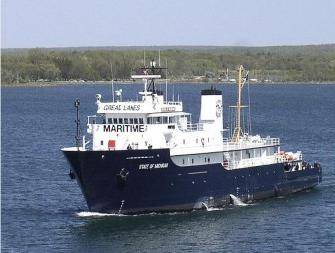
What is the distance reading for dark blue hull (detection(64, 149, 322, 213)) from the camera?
48500 mm

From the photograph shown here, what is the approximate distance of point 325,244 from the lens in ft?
148

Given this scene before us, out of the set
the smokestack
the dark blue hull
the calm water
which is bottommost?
the calm water

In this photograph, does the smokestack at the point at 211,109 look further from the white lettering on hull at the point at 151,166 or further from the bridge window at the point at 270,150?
the white lettering on hull at the point at 151,166

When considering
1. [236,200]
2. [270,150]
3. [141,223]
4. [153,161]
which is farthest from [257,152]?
[141,223]

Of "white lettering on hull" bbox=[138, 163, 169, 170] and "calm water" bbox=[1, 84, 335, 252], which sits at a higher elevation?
"white lettering on hull" bbox=[138, 163, 169, 170]

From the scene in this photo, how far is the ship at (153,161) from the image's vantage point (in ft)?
160

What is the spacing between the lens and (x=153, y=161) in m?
49.0

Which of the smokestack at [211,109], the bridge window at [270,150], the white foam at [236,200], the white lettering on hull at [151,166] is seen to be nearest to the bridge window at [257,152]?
Answer: the bridge window at [270,150]

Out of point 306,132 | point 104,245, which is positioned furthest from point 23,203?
point 306,132

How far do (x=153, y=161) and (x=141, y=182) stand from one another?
109cm

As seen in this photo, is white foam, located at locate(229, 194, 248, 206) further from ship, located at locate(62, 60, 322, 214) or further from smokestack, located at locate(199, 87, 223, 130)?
smokestack, located at locate(199, 87, 223, 130)

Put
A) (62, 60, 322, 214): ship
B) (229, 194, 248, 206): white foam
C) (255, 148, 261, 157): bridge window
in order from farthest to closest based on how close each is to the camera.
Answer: (255, 148, 261, 157): bridge window → (229, 194, 248, 206): white foam → (62, 60, 322, 214): ship

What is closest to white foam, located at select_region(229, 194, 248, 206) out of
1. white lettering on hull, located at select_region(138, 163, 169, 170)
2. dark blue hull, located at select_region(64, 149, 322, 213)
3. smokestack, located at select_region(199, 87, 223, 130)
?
dark blue hull, located at select_region(64, 149, 322, 213)

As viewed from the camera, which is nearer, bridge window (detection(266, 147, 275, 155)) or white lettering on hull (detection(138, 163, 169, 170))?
white lettering on hull (detection(138, 163, 169, 170))
